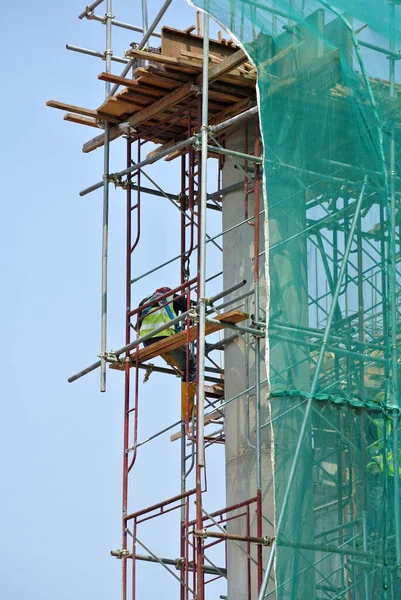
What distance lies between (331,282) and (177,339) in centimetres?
309

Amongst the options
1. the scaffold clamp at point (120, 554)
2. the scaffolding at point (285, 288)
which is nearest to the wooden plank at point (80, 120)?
the scaffolding at point (285, 288)

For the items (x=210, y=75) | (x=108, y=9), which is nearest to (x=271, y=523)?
(x=210, y=75)

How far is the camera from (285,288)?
22453mm

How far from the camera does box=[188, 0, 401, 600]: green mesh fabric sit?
2162 centimetres

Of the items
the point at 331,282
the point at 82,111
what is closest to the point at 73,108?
the point at 82,111

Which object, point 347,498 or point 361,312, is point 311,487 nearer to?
point 347,498

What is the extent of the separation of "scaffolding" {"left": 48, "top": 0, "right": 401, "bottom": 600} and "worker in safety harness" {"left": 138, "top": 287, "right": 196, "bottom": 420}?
0.12 m

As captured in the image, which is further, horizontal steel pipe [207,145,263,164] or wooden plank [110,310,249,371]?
horizontal steel pipe [207,145,263,164]

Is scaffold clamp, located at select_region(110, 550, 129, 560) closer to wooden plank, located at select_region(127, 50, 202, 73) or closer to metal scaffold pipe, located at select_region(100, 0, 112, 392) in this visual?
metal scaffold pipe, located at select_region(100, 0, 112, 392)

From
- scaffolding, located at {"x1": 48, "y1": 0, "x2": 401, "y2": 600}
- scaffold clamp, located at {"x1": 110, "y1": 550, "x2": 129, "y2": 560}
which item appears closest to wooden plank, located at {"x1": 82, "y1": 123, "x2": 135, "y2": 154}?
scaffolding, located at {"x1": 48, "y1": 0, "x2": 401, "y2": 600}

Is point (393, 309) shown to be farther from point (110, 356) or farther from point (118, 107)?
point (118, 107)

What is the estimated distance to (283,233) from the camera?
74.3ft

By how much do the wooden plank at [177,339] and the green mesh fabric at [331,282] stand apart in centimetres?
159

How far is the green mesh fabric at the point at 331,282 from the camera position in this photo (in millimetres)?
21625
